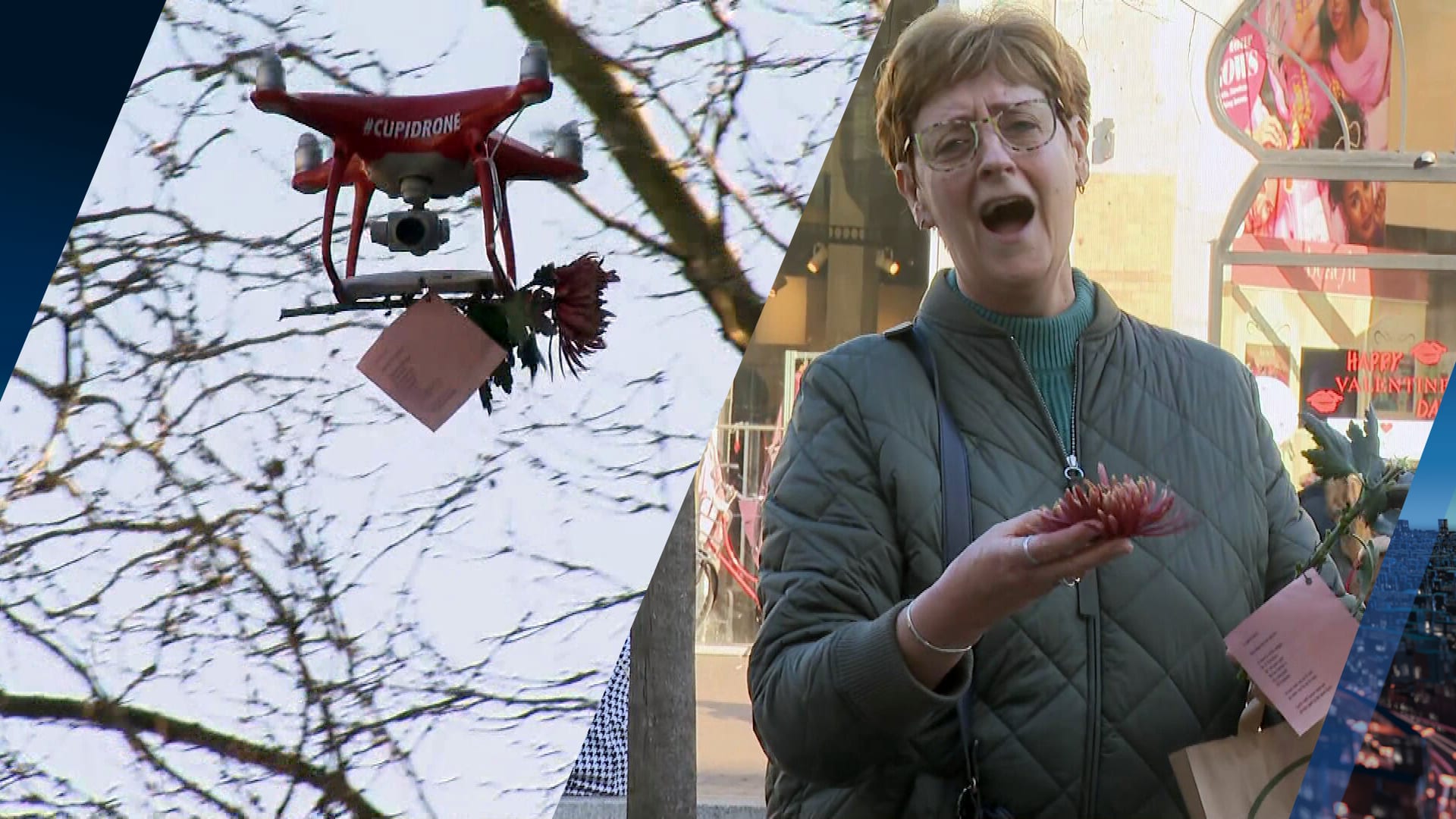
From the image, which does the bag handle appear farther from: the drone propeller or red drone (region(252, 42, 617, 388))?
the drone propeller

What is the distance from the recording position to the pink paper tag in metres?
0.77

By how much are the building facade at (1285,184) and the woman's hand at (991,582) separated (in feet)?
10.6

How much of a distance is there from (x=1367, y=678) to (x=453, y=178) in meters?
1.18

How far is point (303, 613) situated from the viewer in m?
2.29

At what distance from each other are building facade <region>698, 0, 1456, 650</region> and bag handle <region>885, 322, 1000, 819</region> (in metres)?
3.10

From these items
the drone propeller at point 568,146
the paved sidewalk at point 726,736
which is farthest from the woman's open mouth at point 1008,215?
the paved sidewalk at point 726,736

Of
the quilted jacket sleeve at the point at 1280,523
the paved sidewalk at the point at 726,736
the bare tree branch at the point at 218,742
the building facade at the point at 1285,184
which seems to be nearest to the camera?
the quilted jacket sleeve at the point at 1280,523

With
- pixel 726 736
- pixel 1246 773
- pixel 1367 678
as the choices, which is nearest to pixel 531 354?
pixel 1246 773

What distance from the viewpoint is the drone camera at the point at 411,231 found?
4.62 ft

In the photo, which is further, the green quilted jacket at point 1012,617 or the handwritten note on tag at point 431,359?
the handwritten note on tag at point 431,359

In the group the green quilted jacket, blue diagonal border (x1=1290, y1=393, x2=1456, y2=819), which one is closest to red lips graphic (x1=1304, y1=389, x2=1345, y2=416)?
the green quilted jacket

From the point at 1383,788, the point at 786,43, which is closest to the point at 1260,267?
the point at 786,43

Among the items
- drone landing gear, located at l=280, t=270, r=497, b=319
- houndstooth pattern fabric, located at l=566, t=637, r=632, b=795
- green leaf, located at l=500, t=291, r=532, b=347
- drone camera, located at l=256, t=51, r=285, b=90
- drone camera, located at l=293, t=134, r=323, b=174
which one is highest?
drone camera, located at l=256, t=51, r=285, b=90

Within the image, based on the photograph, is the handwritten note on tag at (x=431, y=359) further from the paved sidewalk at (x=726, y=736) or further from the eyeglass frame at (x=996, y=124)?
the paved sidewalk at (x=726, y=736)
